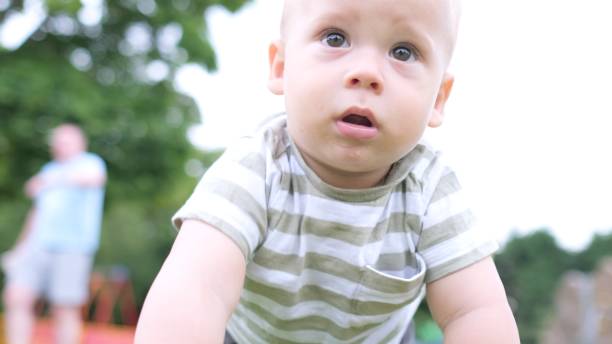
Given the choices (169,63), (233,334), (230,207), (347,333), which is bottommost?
(169,63)

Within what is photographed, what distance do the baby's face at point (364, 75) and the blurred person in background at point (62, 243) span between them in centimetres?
451

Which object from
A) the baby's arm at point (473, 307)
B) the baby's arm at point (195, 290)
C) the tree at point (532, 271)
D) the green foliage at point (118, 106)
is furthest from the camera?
the green foliage at point (118, 106)

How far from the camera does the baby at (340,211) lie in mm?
1506

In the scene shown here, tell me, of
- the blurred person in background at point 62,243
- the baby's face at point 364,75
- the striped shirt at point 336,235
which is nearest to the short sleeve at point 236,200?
the striped shirt at point 336,235

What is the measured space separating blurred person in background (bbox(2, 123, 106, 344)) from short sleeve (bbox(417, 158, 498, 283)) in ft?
14.5

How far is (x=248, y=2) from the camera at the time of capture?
13484 millimetres

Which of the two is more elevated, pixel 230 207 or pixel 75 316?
pixel 230 207

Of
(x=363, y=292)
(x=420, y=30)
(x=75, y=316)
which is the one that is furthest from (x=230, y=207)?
(x=75, y=316)

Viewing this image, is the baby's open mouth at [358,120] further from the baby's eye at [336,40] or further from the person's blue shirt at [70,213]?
the person's blue shirt at [70,213]

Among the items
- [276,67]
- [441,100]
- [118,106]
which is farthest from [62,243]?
[118,106]

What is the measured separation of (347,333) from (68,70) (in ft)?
37.7

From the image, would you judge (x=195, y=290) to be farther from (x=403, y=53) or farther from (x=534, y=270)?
(x=534, y=270)

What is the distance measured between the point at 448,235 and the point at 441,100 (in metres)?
0.28

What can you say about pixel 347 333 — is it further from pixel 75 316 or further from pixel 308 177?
pixel 75 316
